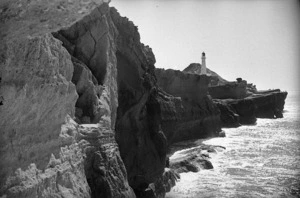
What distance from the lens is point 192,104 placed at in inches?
2299

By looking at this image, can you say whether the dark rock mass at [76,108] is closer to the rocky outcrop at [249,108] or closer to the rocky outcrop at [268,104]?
the rocky outcrop at [249,108]

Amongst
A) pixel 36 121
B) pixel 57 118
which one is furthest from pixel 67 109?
pixel 36 121

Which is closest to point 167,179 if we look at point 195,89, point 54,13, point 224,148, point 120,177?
point 120,177

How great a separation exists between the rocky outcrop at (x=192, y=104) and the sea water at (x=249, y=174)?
7009 millimetres

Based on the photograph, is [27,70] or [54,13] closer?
[54,13]

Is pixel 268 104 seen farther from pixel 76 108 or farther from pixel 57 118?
pixel 57 118

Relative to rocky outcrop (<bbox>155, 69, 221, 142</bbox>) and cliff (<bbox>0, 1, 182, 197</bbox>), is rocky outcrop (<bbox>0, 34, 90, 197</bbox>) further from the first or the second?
rocky outcrop (<bbox>155, 69, 221, 142</bbox>)

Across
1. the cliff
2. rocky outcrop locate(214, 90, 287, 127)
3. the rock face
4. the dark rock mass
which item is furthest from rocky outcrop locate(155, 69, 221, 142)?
the cliff

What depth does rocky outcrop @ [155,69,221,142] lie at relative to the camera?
54.2 m

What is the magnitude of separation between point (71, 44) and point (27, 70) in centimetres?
863

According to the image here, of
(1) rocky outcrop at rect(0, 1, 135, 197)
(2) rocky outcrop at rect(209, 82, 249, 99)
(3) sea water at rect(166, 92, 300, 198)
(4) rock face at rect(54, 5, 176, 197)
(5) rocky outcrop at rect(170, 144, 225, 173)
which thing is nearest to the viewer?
(1) rocky outcrop at rect(0, 1, 135, 197)

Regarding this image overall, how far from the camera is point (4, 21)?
5789mm

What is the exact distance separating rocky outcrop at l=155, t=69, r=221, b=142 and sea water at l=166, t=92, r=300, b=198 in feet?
23.0

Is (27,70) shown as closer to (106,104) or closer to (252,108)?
(106,104)
